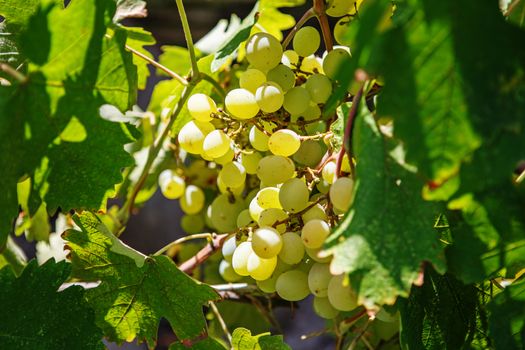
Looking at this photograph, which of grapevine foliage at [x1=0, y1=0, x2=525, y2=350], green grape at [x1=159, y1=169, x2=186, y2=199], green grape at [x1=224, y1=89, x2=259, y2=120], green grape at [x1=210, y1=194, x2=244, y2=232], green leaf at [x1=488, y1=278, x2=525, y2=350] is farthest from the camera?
green grape at [x1=159, y1=169, x2=186, y2=199]

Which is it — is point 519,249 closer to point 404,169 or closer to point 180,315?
point 404,169

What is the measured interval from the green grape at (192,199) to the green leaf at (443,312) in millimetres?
403

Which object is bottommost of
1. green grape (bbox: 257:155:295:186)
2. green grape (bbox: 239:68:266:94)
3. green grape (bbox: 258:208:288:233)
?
green grape (bbox: 258:208:288:233)

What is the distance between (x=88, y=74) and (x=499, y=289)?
416mm

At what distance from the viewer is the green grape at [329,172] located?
569 mm

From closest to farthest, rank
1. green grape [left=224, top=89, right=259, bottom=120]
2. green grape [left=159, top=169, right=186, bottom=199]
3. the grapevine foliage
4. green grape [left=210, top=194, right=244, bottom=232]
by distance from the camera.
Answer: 1. the grapevine foliage
2. green grape [left=224, top=89, right=259, bottom=120]
3. green grape [left=210, top=194, right=244, bottom=232]
4. green grape [left=159, top=169, right=186, bottom=199]

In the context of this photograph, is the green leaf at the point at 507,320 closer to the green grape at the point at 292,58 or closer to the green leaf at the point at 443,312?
the green leaf at the point at 443,312

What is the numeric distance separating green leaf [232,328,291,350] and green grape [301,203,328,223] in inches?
5.4

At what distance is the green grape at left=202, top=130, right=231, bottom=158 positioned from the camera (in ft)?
2.13

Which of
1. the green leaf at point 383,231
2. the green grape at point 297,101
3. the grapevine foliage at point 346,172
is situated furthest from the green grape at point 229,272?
the green leaf at point 383,231

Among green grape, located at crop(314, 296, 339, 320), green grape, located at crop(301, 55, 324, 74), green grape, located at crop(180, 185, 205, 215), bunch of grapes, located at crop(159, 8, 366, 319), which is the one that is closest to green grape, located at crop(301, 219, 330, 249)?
bunch of grapes, located at crop(159, 8, 366, 319)

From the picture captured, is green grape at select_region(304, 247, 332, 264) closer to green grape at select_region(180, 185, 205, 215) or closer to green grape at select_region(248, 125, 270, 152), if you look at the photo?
green grape at select_region(248, 125, 270, 152)

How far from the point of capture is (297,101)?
65cm

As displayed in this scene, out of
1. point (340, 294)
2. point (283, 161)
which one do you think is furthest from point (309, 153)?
point (340, 294)
